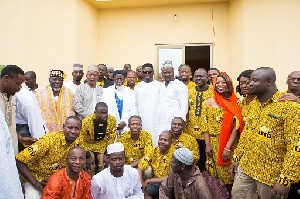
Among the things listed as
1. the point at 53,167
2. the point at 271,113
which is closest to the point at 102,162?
the point at 53,167

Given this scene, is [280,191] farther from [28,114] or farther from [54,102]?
[54,102]

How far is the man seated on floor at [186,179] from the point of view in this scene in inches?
157

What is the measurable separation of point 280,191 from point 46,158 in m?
2.89

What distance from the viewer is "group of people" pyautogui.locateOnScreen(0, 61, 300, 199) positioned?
3.46m

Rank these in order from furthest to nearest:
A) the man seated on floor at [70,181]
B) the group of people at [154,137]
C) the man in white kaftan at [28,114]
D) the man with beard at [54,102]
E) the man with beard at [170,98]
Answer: the man with beard at [170,98] < the man with beard at [54,102] < the man in white kaftan at [28,114] < the man seated on floor at [70,181] < the group of people at [154,137]

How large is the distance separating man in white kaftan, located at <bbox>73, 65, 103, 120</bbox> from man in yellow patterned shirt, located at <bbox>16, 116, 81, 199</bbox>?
63.1 inches

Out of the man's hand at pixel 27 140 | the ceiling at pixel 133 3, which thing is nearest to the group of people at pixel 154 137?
the man's hand at pixel 27 140

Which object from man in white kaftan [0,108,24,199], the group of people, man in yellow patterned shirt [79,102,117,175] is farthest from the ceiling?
man in white kaftan [0,108,24,199]

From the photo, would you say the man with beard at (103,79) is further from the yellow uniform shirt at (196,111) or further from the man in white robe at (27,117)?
the man in white robe at (27,117)

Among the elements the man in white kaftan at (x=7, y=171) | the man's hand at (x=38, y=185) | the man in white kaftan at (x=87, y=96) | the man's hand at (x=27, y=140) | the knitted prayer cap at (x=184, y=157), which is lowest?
the man's hand at (x=38, y=185)

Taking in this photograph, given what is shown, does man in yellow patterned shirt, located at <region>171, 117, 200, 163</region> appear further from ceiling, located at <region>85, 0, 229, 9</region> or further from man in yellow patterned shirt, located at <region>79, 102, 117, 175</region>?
ceiling, located at <region>85, 0, 229, 9</region>

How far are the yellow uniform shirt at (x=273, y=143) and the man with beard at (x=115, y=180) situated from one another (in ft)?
5.04

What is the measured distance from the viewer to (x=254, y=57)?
8.73 metres

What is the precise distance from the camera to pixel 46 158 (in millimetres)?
4504
